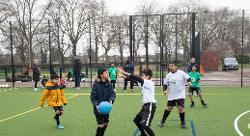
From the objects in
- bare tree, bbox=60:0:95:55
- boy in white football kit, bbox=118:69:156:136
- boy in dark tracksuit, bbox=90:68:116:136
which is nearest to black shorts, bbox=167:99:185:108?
boy in white football kit, bbox=118:69:156:136

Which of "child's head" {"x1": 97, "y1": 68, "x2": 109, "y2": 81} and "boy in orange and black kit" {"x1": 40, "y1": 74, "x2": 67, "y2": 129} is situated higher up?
"child's head" {"x1": 97, "y1": 68, "x2": 109, "y2": 81}

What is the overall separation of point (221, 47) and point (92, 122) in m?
57.1

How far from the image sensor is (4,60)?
122 ft

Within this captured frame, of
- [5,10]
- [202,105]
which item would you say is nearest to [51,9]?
[5,10]

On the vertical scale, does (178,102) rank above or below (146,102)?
below

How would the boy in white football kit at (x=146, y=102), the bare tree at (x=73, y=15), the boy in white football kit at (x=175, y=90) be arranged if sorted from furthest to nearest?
the bare tree at (x=73, y=15), the boy in white football kit at (x=175, y=90), the boy in white football kit at (x=146, y=102)

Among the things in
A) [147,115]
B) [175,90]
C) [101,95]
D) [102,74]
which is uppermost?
[102,74]

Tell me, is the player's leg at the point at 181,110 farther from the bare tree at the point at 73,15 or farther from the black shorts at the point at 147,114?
the bare tree at the point at 73,15

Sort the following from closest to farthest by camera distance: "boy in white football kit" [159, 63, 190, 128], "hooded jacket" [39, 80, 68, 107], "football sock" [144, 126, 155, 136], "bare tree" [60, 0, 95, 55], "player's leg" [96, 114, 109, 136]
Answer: "player's leg" [96, 114, 109, 136], "football sock" [144, 126, 155, 136], "boy in white football kit" [159, 63, 190, 128], "hooded jacket" [39, 80, 68, 107], "bare tree" [60, 0, 95, 55]

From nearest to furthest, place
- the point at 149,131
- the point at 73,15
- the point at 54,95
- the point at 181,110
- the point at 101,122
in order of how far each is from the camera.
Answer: the point at 101,122, the point at 149,131, the point at 181,110, the point at 54,95, the point at 73,15

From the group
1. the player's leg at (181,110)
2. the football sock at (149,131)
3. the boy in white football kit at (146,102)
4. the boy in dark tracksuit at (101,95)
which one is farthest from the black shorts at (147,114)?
the player's leg at (181,110)

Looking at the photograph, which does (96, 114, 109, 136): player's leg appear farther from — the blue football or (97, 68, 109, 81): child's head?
(97, 68, 109, 81): child's head

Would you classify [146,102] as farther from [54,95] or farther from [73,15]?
[73,15]

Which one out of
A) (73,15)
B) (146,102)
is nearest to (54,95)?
(146,102)
